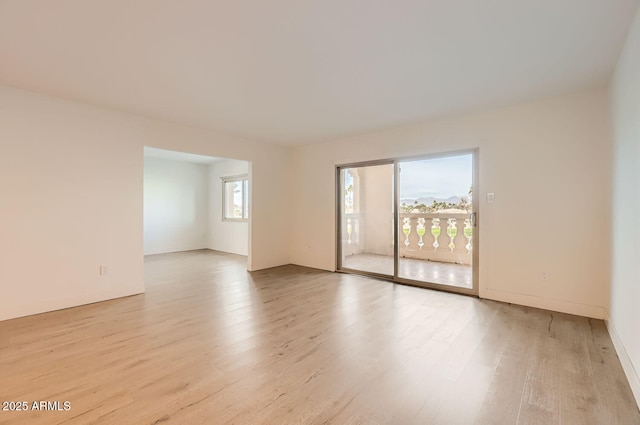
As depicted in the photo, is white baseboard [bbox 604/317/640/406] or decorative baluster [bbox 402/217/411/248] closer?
white baseboard [bbox 604/317/640/406]

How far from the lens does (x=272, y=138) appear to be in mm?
5121

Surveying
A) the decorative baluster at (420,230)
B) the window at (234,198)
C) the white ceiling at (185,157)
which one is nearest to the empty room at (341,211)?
the decorative baluster at (420,230)

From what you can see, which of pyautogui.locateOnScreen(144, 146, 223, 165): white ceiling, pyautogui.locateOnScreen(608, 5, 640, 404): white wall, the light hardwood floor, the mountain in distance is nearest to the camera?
the light hardwood floor

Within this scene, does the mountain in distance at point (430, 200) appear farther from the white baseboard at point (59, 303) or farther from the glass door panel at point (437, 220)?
the white baseboard at point (59, 303)

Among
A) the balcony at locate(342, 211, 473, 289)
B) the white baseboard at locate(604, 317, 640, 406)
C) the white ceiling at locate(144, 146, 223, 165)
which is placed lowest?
the white baseboard at locate(604, 317, 640, 406)

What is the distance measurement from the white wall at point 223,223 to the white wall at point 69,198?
316 cm

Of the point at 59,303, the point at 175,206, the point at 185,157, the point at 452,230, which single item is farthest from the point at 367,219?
the point at 175,206

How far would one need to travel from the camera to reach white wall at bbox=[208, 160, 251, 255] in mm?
7156

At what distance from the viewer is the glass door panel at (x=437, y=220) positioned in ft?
13.3

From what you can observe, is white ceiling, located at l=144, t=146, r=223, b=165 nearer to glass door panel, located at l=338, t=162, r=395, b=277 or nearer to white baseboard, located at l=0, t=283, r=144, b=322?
glass door panel, located at l=338, t=162, r=395, b=277

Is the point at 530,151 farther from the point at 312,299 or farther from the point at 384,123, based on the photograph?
the point at 312,299

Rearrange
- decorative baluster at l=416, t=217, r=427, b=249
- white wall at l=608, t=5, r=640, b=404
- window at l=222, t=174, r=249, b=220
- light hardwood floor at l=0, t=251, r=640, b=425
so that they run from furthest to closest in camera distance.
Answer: window at l=222, t=174, r=249, b=220
decorative baluster at l=416, t=217, r=427, b=249
white wall at l=608, t=5, r=640, b=404
light hardwood floor at l=0, t=251, r=640, b=425

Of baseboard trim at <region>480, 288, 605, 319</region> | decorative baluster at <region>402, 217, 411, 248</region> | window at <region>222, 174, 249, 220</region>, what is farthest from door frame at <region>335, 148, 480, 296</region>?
window at <region>222, 174, 249, 220</region>

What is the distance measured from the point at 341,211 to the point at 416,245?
162 cm
